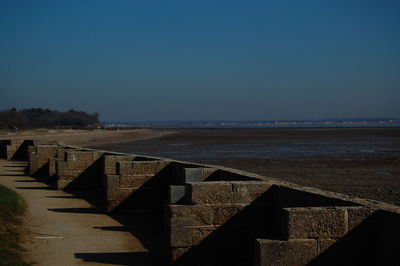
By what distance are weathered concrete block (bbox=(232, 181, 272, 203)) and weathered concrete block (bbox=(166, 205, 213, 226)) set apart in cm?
48

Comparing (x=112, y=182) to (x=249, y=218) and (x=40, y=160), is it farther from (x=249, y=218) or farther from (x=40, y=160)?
(x=40, y=160)

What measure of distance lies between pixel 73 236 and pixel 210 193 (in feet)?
10.2

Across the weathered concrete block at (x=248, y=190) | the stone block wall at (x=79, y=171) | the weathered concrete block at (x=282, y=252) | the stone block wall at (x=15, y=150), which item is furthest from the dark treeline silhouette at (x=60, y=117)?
the weathered concrete block at (x=282, y=252)

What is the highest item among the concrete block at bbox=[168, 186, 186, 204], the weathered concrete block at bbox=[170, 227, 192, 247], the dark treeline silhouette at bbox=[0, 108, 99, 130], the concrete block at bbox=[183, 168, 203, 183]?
the dark treeline silhouette at bbox=[0, 108, 99, 130]

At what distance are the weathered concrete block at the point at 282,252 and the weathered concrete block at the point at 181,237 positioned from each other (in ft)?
6.90

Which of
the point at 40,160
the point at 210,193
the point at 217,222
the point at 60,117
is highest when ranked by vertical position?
the point at 60,117

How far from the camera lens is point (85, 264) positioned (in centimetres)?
804

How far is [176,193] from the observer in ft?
29.4

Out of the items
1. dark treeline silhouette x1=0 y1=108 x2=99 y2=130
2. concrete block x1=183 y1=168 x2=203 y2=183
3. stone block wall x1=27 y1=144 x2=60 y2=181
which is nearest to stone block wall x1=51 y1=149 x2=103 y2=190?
stone block wall x1=27 y1=144 x2=60 y2=181

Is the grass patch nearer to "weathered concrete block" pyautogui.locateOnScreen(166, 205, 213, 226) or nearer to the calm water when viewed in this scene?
"weathered concrete block" pyautogui.locateOnScreen(166, 205, 213, 226)

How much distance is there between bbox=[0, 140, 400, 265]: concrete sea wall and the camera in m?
5.95

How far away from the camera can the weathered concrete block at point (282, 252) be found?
5.88 m

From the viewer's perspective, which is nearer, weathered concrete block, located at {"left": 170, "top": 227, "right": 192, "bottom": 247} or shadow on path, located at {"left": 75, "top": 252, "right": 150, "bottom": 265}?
weathered concrete block, located at {"left": 170, "top": 227, "right": 192, "bottom": 247}

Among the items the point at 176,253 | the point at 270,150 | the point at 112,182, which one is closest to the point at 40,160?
the point at 112,182
